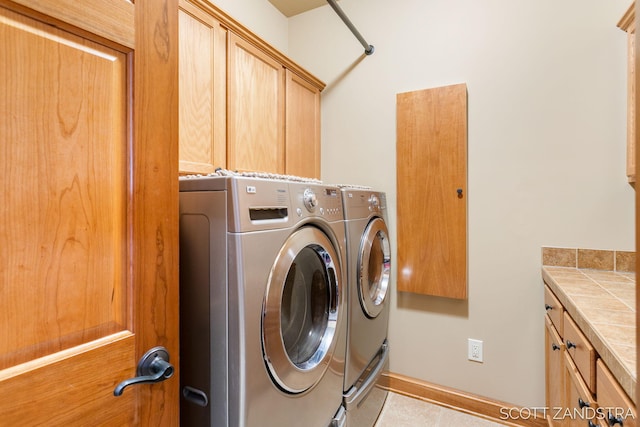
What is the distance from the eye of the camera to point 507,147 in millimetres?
1846

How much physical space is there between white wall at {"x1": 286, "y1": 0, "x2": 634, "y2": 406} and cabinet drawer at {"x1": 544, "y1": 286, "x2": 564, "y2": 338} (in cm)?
15

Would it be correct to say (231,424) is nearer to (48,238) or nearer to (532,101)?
(48,238)

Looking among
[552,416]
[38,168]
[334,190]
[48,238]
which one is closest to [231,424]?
[48,238]

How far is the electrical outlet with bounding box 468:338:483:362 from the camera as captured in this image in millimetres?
1920

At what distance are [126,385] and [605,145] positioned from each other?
7.47 ft

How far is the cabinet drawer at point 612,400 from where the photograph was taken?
0.66m

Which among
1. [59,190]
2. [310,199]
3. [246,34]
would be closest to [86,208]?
[59,190]

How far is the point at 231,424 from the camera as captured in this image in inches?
32.8

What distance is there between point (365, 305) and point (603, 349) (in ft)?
3.24

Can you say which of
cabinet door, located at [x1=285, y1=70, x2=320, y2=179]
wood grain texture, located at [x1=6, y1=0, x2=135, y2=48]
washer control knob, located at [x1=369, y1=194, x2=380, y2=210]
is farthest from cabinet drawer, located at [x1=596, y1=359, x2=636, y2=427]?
cabinet door, located at [x1=285, y1=70, x2=320, y2=179]

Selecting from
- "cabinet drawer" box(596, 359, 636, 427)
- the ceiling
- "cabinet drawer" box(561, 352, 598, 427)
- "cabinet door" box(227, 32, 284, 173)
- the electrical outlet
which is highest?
the ceiling

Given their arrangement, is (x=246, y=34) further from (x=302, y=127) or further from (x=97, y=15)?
(x=97, y=15)

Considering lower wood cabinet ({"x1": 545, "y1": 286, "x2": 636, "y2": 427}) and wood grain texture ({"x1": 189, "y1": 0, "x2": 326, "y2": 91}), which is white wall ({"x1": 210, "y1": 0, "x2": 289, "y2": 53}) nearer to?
wood grain texture ({"x1": 189, "y1": 0, "x2": 326, "y2": 91})

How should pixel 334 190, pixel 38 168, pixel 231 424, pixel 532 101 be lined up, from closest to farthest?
pixel 38 168 → pixel 231 424 → pixel 334 190 → pixel 532 101
